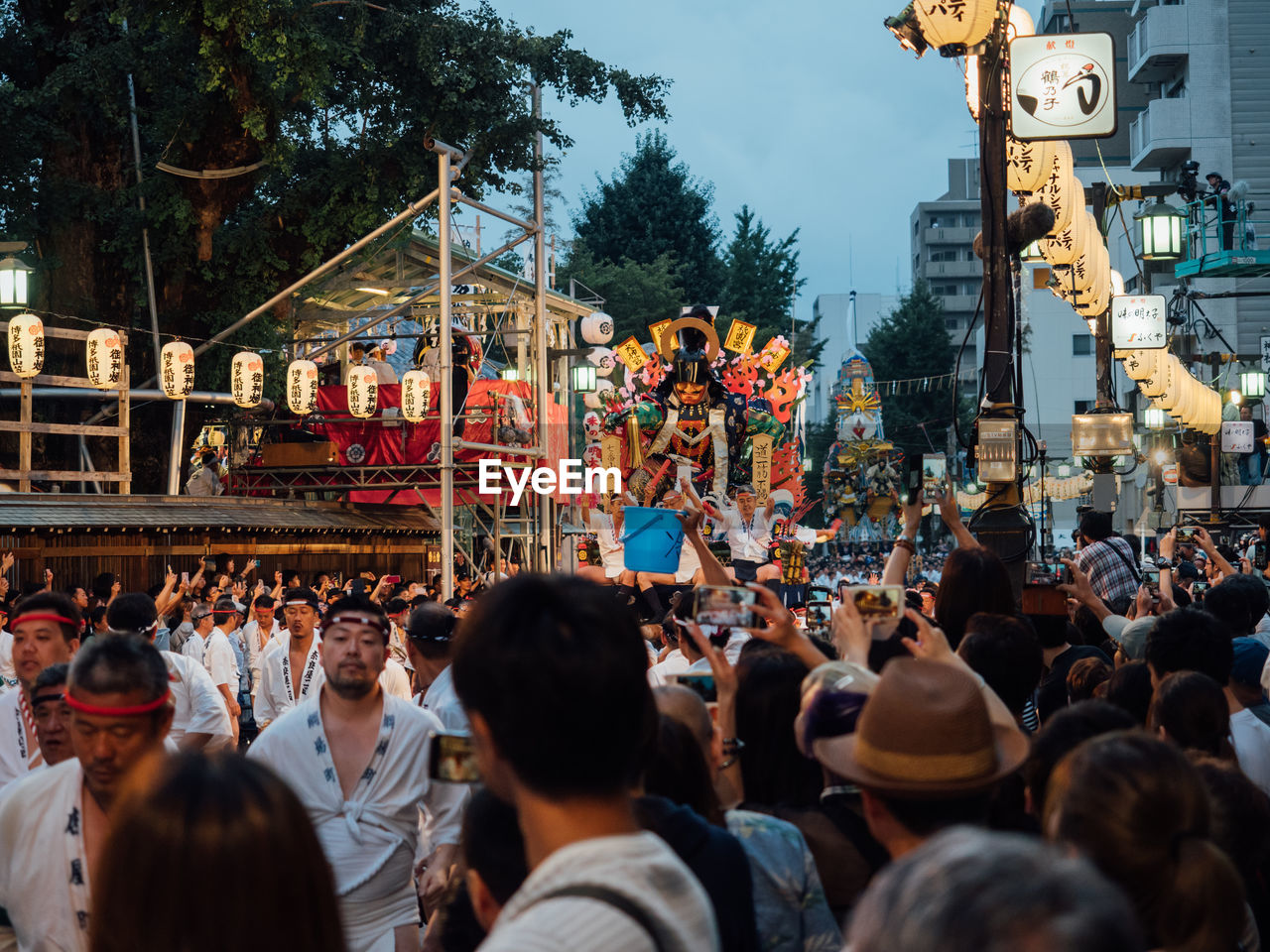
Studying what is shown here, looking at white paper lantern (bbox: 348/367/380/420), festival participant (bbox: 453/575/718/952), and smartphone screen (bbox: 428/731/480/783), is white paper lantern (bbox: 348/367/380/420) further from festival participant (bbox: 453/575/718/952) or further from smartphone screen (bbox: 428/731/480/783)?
festival participant (bbox: 453/575/718/952)

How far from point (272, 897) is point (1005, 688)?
316cm

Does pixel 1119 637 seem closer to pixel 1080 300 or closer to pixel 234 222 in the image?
pixel 1080 300

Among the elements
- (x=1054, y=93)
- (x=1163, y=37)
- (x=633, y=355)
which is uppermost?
(x=1163, y=37)

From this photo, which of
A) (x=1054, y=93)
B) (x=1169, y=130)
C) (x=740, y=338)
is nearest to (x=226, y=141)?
(x=740, y=338)

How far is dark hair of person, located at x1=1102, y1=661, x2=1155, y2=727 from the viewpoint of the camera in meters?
4.70

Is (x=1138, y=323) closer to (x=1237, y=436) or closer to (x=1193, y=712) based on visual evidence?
(x=1237, y=436)

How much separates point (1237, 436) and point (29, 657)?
22541 mm

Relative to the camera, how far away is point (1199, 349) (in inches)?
1383

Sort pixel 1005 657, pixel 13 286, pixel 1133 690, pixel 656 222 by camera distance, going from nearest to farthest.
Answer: pixel 1005 657
pixel 1133 690
pixel 13 286
pixel 656 222

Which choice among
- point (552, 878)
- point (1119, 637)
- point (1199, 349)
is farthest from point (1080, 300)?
point (1199, 349)

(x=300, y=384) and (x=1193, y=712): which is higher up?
(x=300, y=384)

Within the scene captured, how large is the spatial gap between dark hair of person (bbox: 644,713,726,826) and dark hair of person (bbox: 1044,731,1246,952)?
30.2 inches

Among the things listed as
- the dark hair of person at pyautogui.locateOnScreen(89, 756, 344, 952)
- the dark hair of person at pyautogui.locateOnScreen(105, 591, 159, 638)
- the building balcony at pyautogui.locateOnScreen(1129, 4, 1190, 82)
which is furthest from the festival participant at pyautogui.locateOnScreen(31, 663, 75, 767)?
the building balcony at pyautogui.locateOnScreen(1129, 4, 1190, 82)

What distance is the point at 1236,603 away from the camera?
6.45m
